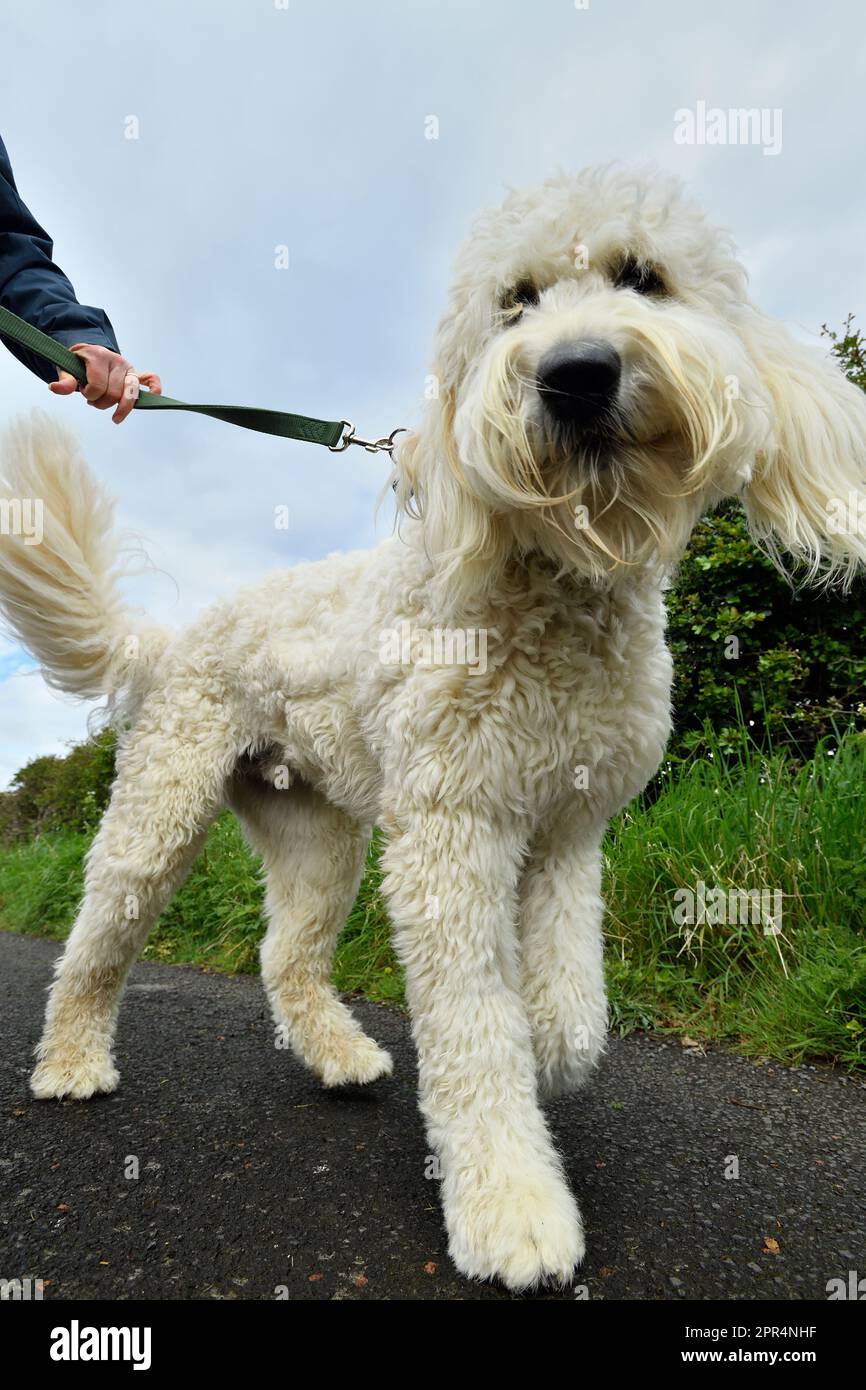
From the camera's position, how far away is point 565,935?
2.53 metres

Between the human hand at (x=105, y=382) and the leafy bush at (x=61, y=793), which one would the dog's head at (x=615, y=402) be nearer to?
the human hand at (x=105, y=382)

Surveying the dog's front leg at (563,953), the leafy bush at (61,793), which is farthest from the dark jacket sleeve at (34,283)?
the leafy bush at (61,793)

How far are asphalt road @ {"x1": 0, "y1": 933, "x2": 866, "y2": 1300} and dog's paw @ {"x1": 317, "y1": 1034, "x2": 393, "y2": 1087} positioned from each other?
7 centimetres

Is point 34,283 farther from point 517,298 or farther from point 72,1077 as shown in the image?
point 72,1077

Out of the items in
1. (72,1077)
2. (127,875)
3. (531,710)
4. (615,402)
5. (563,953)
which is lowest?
(72,1077)

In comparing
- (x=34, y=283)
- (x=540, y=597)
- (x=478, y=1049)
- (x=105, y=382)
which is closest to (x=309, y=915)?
(x=478, y=1049)

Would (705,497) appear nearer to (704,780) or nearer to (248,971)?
(704,780)

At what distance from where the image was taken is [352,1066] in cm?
331

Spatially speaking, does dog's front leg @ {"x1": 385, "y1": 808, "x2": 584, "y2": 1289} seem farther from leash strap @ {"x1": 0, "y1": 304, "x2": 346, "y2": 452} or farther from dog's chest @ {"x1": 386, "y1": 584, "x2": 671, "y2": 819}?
leash strap @ {"x1": 0, "y1": 304, "x2": 346, "y2": 452}

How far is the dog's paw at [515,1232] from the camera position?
6.38 ft

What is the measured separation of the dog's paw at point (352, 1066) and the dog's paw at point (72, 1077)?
82 centimetres

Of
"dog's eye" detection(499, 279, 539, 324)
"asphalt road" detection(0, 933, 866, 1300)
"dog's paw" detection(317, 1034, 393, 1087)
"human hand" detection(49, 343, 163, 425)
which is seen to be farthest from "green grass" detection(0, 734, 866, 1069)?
"human hand" detection(49, 343, 163, 425)

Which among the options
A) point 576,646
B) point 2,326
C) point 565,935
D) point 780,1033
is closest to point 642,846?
point 780,1033

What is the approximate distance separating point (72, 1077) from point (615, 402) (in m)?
3.05
